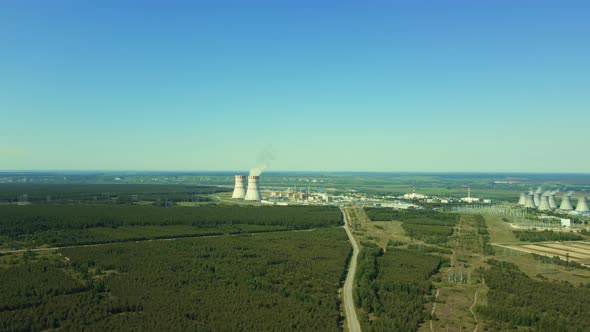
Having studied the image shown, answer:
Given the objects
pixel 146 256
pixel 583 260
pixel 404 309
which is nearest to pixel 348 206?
pixel 583 260

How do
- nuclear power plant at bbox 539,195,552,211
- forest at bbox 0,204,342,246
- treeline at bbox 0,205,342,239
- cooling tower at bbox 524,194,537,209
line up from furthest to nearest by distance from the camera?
1. cooling tower at bbox 524,194,537,209
2. nuclear power plant at bbox 539,195,552,211
3. treeline at bbox 0,205,342,239
4. forest at bbox 0,204,342,246

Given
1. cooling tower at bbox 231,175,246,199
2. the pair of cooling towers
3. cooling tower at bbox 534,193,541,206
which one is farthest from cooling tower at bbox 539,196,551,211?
cooling tower at bbox 231,175,246,199

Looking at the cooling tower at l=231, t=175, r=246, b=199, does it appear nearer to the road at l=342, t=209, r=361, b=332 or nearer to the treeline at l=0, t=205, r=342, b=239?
the treeline at l=0, t=205, r=342, b=239

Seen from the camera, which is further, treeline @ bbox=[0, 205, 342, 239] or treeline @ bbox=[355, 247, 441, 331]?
treeline @ bbox=[0, 205, 342, 239]

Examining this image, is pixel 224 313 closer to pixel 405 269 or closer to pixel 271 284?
pixel 271 284

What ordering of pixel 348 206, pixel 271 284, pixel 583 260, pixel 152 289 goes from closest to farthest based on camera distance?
pixel 152 289 < pixel 271 284 < pixel 583 260 < pixel 348 206

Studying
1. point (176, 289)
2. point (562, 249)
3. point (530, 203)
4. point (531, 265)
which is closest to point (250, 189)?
point (562, 249)
